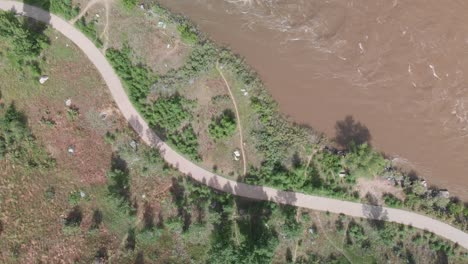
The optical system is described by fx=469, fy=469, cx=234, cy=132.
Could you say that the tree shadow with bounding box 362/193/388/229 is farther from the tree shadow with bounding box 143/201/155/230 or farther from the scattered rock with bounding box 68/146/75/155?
the scattered rock with bounding box 68/146/75/155

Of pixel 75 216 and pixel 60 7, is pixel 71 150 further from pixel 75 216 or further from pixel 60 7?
pixel 60 7

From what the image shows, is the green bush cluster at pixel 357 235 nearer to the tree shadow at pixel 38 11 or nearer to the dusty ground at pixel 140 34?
the dusty ground at pixel 140 34

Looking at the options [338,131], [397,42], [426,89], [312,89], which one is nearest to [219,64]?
[312,89]

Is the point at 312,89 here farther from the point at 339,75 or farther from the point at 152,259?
the point at 152,259

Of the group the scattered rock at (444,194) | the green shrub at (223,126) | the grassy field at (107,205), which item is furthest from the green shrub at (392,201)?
the green shrub at (223,126)

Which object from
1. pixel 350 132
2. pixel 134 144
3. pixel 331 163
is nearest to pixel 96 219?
pixel 134 144

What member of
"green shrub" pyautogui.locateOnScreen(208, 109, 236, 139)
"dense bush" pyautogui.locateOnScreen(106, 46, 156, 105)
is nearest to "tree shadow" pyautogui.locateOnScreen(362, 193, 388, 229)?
"green shrub" pyautogui.locateOnScreen(208, 109, 236, 139)
